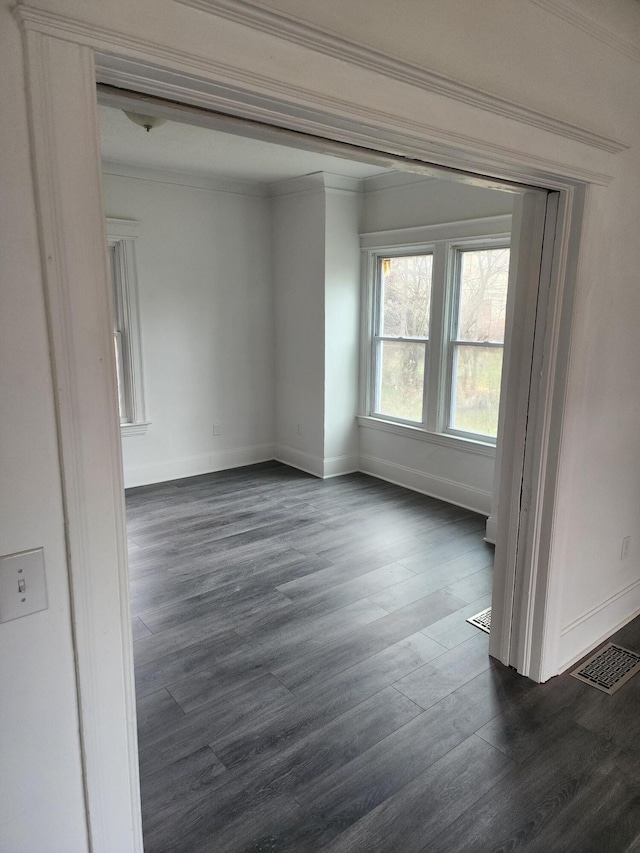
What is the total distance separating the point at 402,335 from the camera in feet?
16.7

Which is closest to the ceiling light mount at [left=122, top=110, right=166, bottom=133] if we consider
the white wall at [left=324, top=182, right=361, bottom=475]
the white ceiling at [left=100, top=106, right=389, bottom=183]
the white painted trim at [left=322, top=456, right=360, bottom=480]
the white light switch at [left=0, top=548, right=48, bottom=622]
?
the white ceiling at [left=100, top=106, right=389, bottom=183]

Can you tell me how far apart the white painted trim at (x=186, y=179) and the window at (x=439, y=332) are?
48.2 inches

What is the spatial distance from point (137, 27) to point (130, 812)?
163 centimetres

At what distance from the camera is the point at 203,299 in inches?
210

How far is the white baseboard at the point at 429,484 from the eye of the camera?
4.59 m

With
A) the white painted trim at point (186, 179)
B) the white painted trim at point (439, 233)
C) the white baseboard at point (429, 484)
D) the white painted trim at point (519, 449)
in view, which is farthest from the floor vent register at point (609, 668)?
the white painted trim at point (186, 179)

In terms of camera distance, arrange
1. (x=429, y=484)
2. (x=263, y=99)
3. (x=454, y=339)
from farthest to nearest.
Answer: (x=429, y=484) → (x=454, y=339) → (x=263, y=99)

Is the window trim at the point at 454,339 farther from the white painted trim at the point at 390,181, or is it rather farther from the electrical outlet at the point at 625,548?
the electrical outlet at the point at 625,548

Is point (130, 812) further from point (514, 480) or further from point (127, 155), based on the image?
point (127, 155)

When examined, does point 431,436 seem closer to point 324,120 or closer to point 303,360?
point 303,360

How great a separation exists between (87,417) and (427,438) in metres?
4.05

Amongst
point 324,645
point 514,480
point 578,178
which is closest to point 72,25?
point 578,178

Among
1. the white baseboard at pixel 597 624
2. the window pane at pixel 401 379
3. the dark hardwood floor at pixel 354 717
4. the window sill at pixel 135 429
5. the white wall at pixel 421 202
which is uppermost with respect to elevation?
the white wall at pixel 421 202

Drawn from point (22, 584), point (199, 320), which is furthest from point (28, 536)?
point (199, 320)
